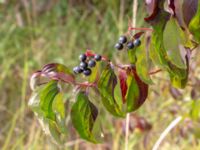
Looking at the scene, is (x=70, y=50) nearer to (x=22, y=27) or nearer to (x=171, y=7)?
(x=22, y=27)

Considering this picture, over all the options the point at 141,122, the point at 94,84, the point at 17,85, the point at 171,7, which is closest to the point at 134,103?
the point at 94,84

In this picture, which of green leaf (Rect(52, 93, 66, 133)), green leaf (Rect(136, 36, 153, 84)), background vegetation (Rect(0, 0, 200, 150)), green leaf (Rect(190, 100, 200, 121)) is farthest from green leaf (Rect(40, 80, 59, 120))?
background vegetation (Rect(0, 0, 200, 150))

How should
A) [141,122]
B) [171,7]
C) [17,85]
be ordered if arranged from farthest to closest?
[17,85]
[141,122]
[171,7]

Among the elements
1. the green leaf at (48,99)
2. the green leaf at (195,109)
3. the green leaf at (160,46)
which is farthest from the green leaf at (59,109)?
the green leaf at (195,109)

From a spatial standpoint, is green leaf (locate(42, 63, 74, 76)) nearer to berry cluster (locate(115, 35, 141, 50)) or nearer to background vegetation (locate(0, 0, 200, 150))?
berry cluster (locate(115, 35, 141, 50))

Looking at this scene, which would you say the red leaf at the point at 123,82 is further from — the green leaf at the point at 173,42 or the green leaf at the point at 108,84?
the green leaf at the point at 173,42

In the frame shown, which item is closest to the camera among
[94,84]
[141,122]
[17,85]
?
[94,84]

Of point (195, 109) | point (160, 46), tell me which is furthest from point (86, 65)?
point (195, 109)
